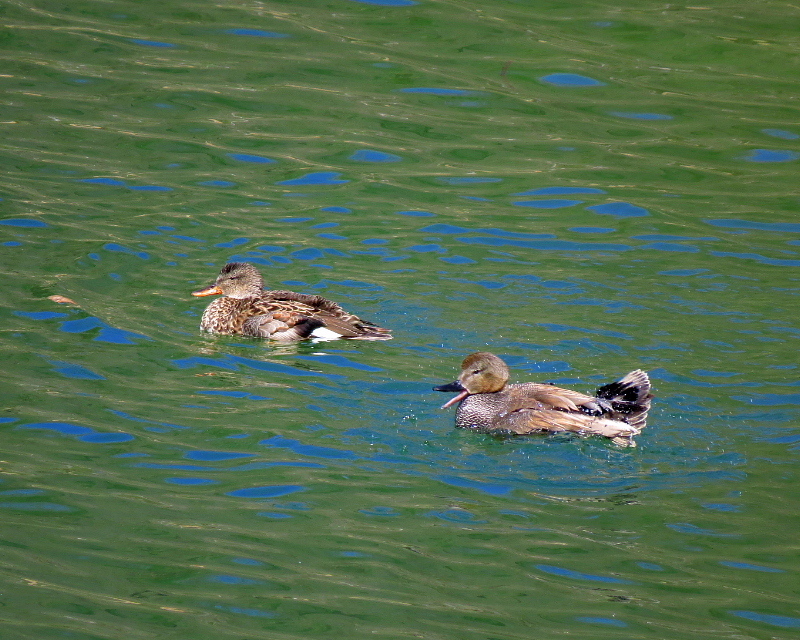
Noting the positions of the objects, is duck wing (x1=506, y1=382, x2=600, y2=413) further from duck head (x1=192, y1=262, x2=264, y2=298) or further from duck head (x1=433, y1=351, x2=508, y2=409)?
duck head (x1=192, y1=262, x2=264, y2=298)

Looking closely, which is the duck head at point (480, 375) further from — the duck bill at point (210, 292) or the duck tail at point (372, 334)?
the duck bill at point (210, 292)

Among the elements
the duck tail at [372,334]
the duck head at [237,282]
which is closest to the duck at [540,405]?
the duck tail at [372,334]

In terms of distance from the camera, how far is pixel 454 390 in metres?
8.23

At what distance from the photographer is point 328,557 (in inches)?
242

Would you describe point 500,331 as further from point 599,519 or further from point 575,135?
point 575,135

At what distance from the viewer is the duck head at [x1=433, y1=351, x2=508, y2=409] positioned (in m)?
8.38

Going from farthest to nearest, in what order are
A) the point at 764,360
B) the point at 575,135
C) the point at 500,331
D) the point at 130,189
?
the point at 575,135
the point at 130,189
the point at 500,331
the point at 764,360

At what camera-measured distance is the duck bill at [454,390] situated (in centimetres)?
820

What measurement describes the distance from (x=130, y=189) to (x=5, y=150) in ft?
5.88

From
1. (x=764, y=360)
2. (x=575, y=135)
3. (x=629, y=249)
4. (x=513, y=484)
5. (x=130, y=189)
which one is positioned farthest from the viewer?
(x=575, y=135)

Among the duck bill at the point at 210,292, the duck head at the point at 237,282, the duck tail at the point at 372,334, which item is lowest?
the duck tail at the point at 372,334

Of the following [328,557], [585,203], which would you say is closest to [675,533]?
[328,557]

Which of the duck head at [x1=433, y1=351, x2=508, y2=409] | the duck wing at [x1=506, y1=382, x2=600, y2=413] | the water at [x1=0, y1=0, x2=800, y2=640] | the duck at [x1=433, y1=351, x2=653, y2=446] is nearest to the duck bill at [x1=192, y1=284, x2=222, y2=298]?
the water at [x1=0, y1=0, x2=800, y2=640]

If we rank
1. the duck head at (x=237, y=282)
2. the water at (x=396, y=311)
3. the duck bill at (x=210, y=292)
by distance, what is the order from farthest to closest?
the duck bill at (x=210, y=292) < the duck head at (x=237, y=282) < the water at (x=396, y=311)
